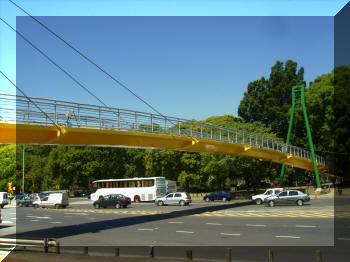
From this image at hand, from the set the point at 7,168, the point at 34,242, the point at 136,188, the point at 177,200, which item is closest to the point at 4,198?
the point at 136,188

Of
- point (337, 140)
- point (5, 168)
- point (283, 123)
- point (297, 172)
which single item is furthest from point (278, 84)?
point (5, 168)

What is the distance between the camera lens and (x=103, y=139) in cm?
2497

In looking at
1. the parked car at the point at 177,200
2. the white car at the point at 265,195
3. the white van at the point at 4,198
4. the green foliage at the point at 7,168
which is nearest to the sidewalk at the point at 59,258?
the white car at the point at 265,195

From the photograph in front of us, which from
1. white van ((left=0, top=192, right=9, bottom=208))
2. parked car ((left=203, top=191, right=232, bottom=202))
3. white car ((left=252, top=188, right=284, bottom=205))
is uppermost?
white car ((left=252, top=188, right=284, bottom=205))

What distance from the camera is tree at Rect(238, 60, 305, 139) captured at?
74.9 metres

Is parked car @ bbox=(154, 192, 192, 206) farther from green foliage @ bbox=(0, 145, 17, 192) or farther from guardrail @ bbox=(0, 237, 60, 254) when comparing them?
green foliage @ bbox=(0, 145, 17, 192)

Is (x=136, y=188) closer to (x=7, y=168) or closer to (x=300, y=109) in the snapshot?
(x=300, y=109)

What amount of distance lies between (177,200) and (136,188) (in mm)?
13357

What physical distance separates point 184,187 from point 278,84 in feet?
95.5

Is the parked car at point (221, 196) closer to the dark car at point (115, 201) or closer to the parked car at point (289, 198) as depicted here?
the parked car at point (289, 198)

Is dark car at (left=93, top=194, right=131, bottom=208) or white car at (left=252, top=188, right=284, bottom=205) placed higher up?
white car at (left=252, top=188, right=284, bottom=205)

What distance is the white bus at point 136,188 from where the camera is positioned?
180 ft

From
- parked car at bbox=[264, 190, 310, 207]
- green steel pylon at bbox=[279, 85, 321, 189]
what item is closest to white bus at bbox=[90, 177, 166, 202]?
green steel pylon at bbox=[279, 85, 321, 189]

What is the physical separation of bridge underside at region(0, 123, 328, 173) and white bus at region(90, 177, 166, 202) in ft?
63.7
